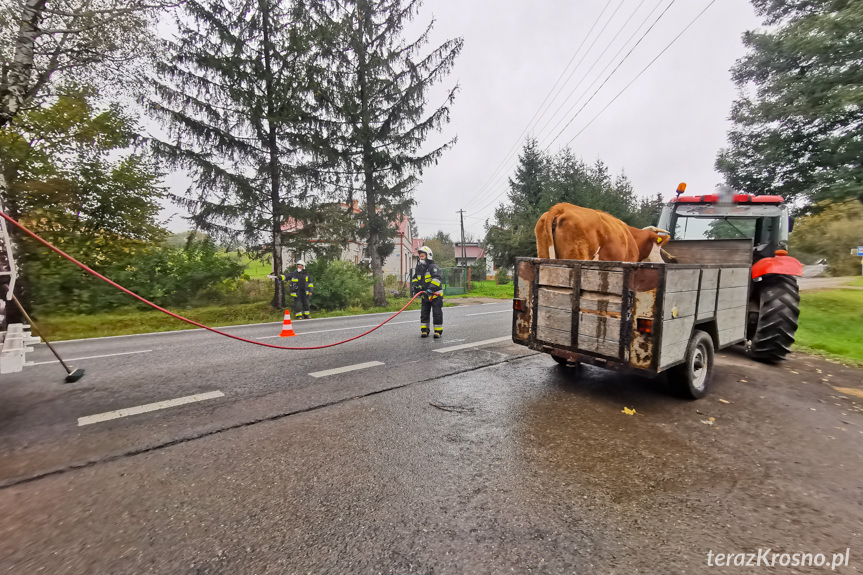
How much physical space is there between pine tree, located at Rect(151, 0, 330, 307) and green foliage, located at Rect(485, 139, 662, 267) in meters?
17.3

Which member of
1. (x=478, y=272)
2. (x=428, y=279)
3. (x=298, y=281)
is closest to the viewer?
(x=428, y=279)

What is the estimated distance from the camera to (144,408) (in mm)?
3793

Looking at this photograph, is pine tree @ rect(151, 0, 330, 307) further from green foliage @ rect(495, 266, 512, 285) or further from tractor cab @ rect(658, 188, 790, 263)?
green foliage @ rect(495, 266, 512, 285)

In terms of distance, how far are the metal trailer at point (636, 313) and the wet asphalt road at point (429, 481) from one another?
52 cm

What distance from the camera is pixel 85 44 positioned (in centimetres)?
886

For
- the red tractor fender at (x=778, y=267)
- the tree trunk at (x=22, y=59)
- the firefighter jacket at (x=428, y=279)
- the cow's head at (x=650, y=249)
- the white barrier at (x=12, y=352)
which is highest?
the tree trunk at (x=22, y=59)

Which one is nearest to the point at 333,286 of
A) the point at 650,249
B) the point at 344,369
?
the point at 344,369

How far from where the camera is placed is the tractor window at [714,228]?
629 cm

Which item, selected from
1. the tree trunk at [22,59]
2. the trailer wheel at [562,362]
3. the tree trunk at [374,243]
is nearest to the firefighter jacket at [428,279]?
the trailer wheel at [562,362]

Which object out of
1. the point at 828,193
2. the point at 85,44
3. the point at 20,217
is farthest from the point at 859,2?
the point at 20,217

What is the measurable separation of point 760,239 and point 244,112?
14373 millimetres

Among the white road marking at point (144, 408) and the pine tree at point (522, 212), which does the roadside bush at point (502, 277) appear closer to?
the pine tree at point (522, 212)

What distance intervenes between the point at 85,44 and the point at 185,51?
12.6 ft

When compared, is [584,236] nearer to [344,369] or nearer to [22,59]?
[344,369]
